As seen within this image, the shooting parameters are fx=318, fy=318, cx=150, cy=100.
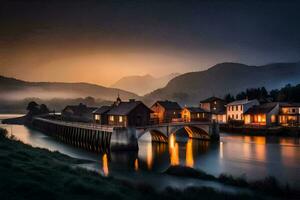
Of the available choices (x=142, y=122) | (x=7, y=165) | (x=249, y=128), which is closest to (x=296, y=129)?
(x=249, y=128)

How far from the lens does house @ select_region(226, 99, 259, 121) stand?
113125mm

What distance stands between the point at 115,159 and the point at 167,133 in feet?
73.9

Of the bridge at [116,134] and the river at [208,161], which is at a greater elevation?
the bridge at [116,134]

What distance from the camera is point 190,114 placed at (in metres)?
103

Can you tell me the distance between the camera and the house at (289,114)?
99438 millimetres

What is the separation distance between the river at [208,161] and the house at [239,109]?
34932 millimetres

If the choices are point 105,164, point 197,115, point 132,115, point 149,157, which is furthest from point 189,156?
point 197,115

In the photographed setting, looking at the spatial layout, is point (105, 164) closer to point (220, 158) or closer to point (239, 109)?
point (220, 158)

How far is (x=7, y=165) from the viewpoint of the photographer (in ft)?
85.3

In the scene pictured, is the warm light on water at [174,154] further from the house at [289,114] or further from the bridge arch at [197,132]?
the house at [289,114]

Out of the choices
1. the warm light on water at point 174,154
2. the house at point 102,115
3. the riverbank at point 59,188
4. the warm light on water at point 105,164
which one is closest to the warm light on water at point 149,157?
the warm light on water at point 174,154

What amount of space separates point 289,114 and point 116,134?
2495 inches

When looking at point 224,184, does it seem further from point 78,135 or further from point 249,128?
point 249,128

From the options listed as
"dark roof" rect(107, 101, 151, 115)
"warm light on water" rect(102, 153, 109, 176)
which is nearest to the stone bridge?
"dark roof" rect(107, 101, 151, 115)
